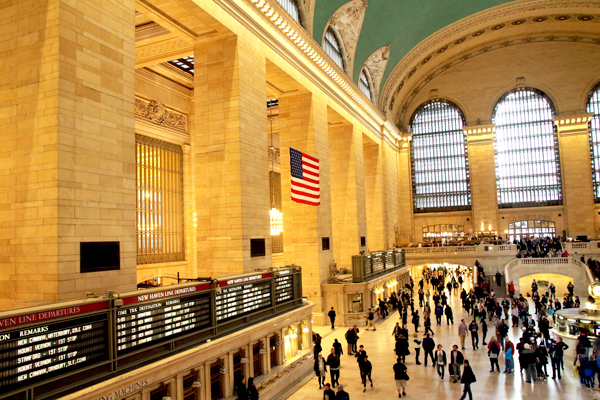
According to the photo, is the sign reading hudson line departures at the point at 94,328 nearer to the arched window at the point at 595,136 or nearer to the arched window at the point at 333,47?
the arched window at the point at 333,47

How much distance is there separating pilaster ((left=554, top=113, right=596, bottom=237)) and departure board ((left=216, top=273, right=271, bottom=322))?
106 feet

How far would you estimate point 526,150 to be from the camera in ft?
121

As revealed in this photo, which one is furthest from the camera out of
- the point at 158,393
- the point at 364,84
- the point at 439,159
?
the point at 439,159

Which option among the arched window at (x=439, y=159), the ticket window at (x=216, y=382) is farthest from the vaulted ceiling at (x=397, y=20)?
the ticket window at (x=216, y=382)

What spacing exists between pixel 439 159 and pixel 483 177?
4.19 meters

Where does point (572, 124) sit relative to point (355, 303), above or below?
above

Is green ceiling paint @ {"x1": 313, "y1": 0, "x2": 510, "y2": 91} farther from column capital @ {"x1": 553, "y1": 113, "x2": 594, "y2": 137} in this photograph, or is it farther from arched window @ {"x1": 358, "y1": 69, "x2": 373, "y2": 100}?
column capital @ {"x1": 553, "y1": 113, "x2": 594, "y2": 137}

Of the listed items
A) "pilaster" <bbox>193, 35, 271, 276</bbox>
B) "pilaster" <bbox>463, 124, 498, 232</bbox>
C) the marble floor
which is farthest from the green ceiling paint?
the marble floor

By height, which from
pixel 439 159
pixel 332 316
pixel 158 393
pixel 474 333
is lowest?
pixel 474 333

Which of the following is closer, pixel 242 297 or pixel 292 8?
pixel 242 297

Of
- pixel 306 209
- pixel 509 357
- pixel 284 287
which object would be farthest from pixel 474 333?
pixel 306 209

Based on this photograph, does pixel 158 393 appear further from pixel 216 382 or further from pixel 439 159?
pixel 439 159

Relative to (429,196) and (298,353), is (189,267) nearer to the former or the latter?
(298,353)

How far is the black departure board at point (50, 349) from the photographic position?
496cm
